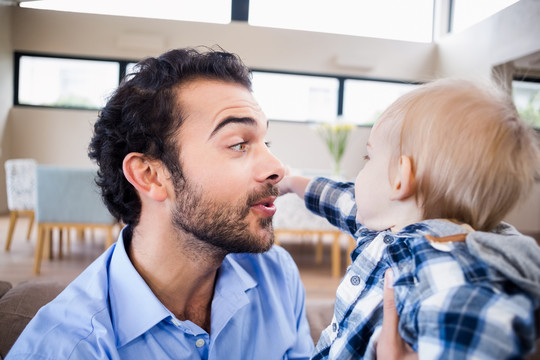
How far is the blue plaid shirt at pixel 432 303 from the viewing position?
58cm

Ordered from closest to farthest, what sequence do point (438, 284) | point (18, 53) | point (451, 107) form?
1. point (438, 284)
2. point (451, 107)
3. point (18, 53)

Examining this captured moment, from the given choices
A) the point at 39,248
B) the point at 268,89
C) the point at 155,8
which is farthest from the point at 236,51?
the point at 39,248

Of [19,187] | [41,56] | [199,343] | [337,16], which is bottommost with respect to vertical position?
[19,187]

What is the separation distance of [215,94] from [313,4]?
6.74m

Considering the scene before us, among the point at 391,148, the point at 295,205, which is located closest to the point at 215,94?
the point at 391,148

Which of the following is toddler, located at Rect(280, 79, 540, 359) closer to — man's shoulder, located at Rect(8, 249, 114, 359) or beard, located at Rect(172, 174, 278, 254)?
beard, located at Rect(172, 174, 278, 254)

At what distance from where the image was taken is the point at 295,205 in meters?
3.67

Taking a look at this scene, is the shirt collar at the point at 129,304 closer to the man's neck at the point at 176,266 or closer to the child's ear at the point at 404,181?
the man's neck at the point at 176,266

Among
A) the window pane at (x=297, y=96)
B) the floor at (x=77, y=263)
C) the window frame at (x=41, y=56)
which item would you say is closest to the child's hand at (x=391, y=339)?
the floor at (x=77, y=263)

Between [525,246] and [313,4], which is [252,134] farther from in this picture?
[313,4]

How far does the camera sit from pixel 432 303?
0.64 m

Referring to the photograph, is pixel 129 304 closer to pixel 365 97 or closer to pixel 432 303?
pixel 432 303

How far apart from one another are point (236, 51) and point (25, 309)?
21.2 ft

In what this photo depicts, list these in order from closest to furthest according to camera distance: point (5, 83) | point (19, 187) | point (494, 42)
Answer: point (19, 187) → point (494, 42) → point (5, 83)
